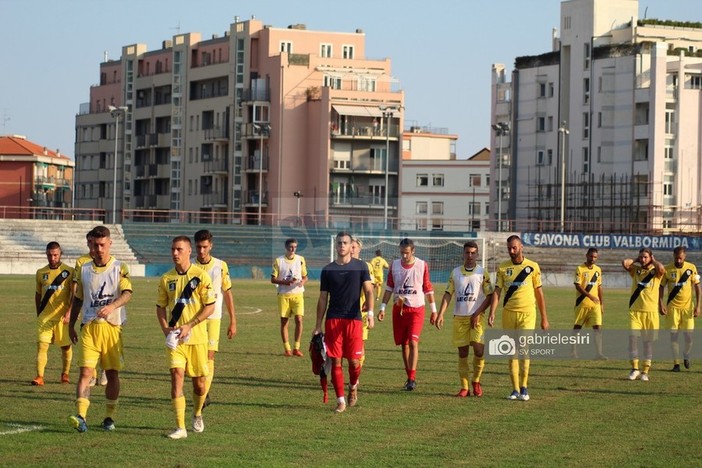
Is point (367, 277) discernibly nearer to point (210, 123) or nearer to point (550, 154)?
point (550, 154)

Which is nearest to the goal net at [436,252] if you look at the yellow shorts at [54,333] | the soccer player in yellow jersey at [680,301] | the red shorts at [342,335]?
the soccer player in yellow jersey at [680,301]

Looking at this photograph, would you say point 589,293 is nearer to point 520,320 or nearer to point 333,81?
point 520,320

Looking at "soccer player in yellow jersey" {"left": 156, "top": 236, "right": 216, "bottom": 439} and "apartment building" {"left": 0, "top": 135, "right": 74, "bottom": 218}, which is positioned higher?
"apartment building" {"left": 0, "top": 135, "right": 74, "bottom": 218}

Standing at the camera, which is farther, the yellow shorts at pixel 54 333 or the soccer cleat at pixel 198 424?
the yellow shorts at pixel 54 333

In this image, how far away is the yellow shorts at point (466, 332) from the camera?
17.4 metres

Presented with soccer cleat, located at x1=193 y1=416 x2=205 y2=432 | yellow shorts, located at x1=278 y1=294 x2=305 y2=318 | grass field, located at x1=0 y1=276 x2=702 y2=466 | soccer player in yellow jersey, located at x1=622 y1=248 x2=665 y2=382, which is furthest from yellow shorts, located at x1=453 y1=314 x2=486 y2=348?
yellow shorts, located at x1=278 y1=294 x2=305 y2=318

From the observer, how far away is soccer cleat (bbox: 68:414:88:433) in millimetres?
13127

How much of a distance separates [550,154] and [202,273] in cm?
8698

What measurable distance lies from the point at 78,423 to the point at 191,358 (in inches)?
50.6

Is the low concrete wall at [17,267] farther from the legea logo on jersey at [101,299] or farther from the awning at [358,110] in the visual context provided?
the legea logo on jersey at [101,299]

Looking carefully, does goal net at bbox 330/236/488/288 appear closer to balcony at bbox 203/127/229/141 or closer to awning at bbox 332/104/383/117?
awning at bbox 332/104/383/117

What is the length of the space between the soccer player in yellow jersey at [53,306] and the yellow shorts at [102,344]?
419 centimetres

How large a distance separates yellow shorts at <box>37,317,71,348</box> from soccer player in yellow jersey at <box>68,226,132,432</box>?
413 centimetres

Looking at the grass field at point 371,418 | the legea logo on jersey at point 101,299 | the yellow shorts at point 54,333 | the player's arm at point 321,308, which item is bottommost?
the grass field at point 371,418
